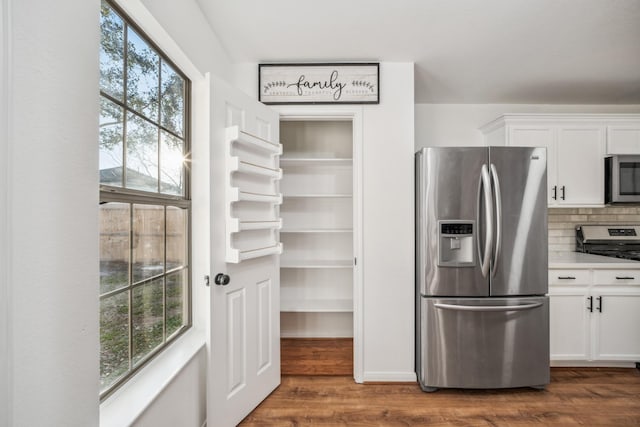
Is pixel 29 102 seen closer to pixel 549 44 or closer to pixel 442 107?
pixel 549 44

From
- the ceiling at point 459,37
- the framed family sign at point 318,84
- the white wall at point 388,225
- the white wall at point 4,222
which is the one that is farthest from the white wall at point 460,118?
the white wall at point 4,222

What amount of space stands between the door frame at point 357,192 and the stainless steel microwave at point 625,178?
2.24 metres

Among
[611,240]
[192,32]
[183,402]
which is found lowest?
[183,402]

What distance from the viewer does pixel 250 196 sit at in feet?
6.61

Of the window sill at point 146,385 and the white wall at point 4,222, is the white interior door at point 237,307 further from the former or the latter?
the white wall at point 4,222

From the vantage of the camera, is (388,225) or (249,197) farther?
(388,225)

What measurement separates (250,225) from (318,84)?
124cm

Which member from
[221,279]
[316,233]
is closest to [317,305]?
[316,233]

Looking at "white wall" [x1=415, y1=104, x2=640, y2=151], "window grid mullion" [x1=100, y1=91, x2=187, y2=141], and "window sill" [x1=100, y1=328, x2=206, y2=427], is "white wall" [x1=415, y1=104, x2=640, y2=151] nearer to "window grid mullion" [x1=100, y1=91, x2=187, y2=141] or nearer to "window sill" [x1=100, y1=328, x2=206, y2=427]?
"window grid mullion" [x1=100, y1=91, x2=187, y2=141]

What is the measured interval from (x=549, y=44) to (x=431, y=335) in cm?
211

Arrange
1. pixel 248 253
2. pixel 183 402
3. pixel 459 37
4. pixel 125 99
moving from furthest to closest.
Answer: pixel 459 37 → pixel 248 253 → pixel 183 402 → pixel 125 99

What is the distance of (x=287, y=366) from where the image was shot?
280 cm

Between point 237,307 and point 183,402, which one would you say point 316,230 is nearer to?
point 237,307

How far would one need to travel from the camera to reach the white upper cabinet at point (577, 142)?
3.01 metres
